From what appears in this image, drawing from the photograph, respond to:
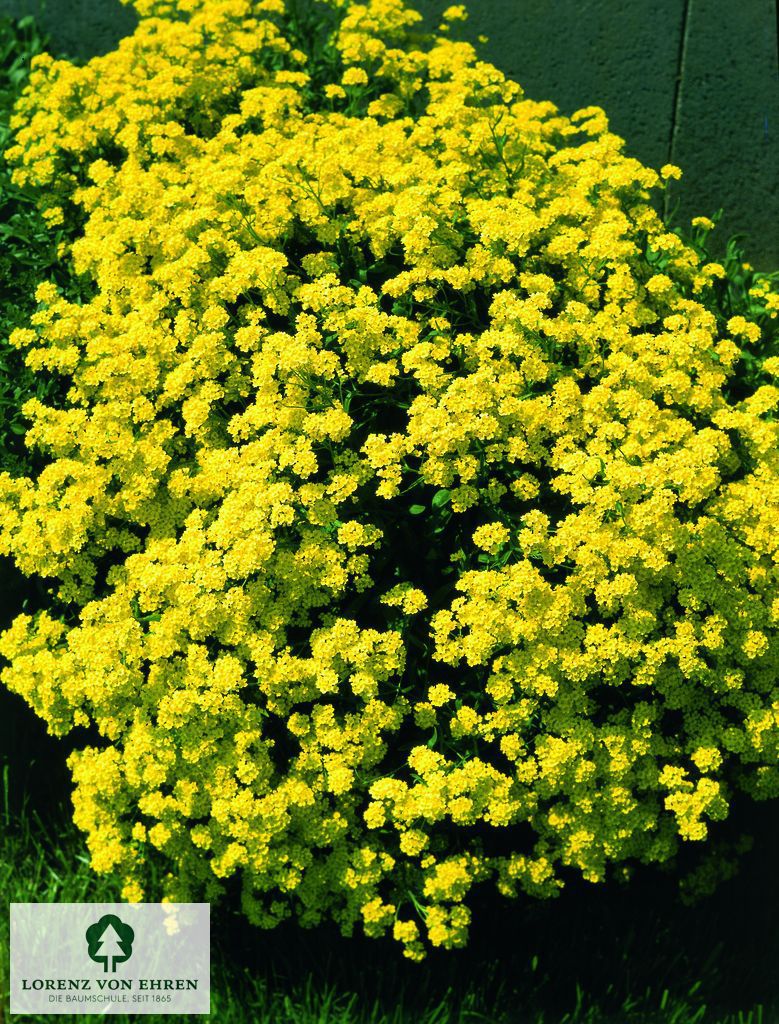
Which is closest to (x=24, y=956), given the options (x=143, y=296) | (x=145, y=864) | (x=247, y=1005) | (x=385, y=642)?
(x=145, y=864)

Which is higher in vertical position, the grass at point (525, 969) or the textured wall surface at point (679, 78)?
the textured wall surface at point (679, 78)

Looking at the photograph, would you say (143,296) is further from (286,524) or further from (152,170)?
(286,524)

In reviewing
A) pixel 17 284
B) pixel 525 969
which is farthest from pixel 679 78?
pixel 525 969

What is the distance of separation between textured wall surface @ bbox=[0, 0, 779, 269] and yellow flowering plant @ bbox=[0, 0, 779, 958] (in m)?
2.00

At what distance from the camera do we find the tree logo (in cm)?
358

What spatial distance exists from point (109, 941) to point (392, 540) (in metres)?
1.61

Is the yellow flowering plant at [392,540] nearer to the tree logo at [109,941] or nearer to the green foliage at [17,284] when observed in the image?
the green foliage at [17,284]

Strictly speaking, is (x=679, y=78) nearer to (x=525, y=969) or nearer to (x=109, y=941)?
(x=525, y=969)

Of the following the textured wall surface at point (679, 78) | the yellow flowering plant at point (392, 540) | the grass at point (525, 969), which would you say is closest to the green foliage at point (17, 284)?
the yellow flowering plant at point (392, 540)

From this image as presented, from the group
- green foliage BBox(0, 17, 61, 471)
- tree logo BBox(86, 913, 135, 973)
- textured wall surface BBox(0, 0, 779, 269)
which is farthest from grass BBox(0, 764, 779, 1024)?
textured wall surface BBox(0, 0, 779, 269)

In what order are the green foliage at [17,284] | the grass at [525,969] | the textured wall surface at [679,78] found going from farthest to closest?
the textured wall surface at [679,78] < the green foliage at [17,284] < the grass at [525,969]

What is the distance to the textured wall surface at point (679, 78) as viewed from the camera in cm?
566

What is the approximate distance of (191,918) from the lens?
337cm

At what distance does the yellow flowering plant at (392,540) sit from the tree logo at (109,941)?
261mm
